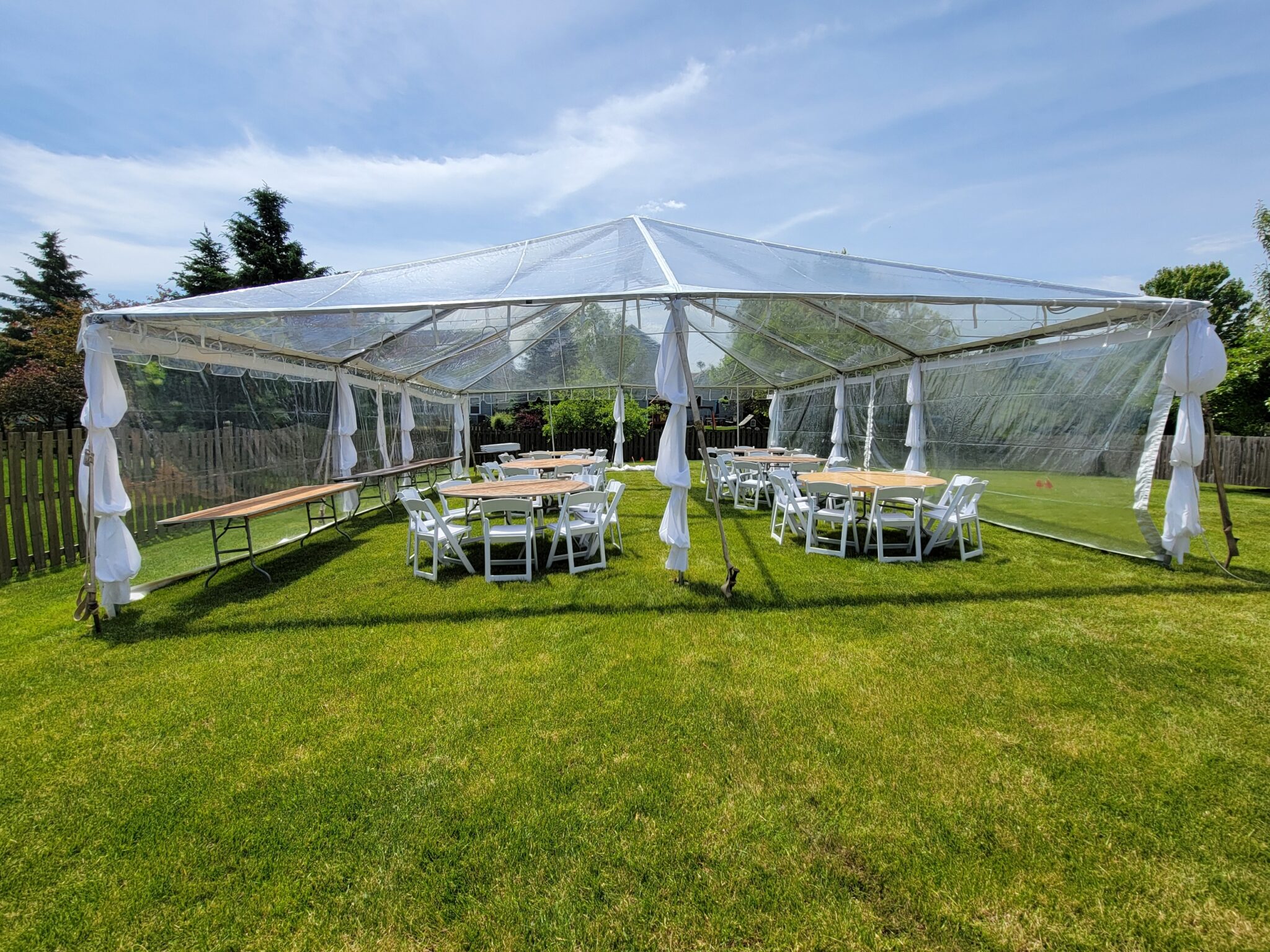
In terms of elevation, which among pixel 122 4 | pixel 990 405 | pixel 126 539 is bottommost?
pixel 126 539

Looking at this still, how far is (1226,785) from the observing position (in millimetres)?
2189

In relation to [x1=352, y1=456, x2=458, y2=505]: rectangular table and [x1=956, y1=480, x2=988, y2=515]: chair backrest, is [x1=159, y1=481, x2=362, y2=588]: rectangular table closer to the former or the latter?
[x1=352, y1=456, x2=458, y2=505]: rectangular table

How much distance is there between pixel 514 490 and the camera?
19.8 feet

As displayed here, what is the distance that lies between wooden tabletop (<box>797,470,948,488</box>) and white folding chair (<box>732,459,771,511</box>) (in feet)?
4.87

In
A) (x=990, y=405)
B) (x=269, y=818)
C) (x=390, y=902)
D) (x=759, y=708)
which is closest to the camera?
(x=390, y=902)

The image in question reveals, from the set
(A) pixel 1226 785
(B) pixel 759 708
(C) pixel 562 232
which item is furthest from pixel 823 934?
(C) pixel 562 232

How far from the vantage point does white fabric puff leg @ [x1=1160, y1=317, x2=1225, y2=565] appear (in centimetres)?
467

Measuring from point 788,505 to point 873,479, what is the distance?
1350 millimetres

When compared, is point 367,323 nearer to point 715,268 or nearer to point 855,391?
point 715,268

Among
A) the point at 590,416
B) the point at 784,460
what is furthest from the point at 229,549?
the point at 590,416

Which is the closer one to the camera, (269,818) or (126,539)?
(269,818)

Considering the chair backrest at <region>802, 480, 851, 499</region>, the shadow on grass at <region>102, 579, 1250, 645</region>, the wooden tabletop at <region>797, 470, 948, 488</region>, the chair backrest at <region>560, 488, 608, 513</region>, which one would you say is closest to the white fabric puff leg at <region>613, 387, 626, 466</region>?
the wooden tabletop at <region>797, 470, 948, 488</region>

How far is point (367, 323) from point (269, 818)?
14.9ft

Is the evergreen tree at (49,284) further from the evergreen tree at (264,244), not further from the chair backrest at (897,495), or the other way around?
the chair backrest at (897,495)
